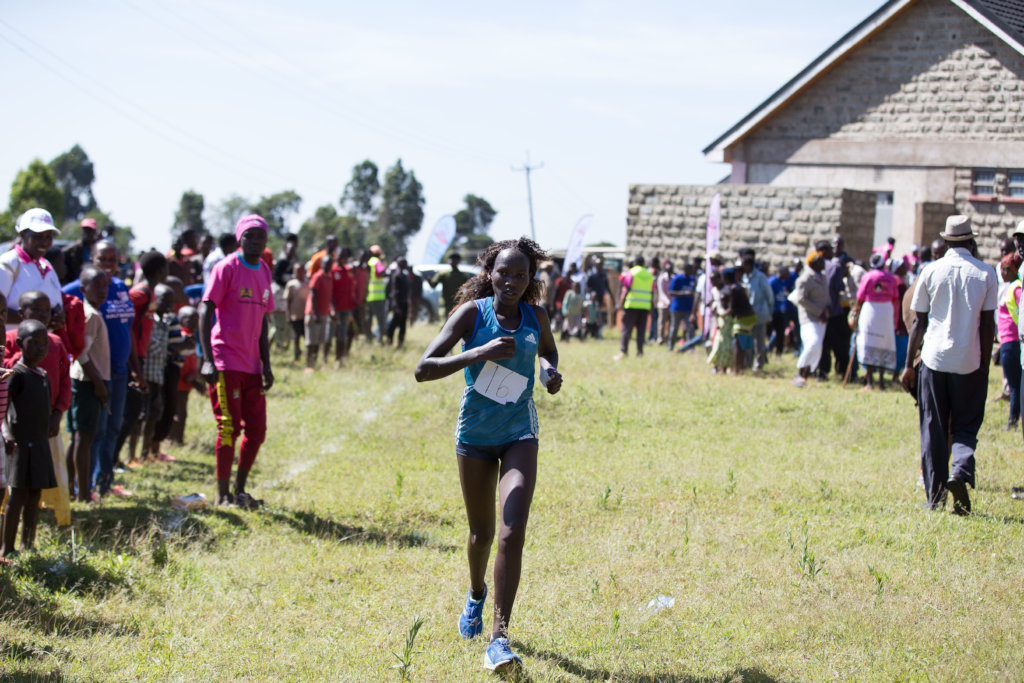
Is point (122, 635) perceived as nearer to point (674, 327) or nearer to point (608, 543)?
point (608, 543)

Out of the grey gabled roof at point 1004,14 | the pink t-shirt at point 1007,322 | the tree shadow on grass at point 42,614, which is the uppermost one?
the grey gabled roof at point 1004,14

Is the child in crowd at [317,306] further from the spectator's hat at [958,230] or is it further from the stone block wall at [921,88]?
the stone block wall at [921,88]

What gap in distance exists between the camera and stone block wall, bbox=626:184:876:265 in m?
19.8

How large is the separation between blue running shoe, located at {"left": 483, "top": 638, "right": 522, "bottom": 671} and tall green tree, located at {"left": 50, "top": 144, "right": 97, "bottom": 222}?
343ft

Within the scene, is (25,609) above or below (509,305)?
below

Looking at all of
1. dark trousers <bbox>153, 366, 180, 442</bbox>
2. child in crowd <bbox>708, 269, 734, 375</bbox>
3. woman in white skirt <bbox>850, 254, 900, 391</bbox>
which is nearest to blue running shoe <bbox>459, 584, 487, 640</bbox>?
dark trousers <bbox>153, 366, 180, 442</bbox>

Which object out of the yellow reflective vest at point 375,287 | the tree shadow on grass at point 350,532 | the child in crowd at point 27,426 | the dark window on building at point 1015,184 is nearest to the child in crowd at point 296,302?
the yellow reflective vest at point 375,287

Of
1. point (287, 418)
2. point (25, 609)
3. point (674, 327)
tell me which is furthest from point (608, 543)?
point (674, 327)

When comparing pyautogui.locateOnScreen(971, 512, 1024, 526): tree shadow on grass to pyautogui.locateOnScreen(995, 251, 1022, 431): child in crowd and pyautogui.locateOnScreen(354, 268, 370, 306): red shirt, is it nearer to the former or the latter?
pyautogui.locateOnScreen(995, 251, 1022, 431): child in crowd

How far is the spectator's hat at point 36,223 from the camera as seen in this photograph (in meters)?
6.66

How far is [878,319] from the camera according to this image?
13586mm

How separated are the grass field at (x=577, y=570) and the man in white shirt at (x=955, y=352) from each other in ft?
1.41

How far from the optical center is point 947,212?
1966cm

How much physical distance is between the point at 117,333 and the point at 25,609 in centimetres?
285
